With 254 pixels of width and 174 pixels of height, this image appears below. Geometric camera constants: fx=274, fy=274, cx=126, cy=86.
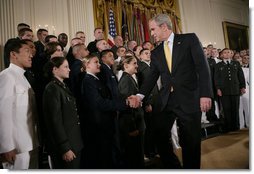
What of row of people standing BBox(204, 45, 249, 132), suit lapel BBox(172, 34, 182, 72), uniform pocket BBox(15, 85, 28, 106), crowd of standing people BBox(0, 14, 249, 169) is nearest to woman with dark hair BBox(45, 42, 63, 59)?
crowd of standing people BBox(0, 14, 249, 169)

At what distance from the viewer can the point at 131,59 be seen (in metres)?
2.22

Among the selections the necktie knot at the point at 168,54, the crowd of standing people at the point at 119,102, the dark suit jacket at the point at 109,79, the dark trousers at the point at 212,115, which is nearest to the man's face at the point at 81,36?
the crowd of standing people at the point at 119,102

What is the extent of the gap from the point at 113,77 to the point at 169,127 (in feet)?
2.00

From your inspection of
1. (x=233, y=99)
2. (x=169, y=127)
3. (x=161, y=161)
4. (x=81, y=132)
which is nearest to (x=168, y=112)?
(x=169, y=127)

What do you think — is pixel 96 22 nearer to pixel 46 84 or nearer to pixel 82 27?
pixel 82 27

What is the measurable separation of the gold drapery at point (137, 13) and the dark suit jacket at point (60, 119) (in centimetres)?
76

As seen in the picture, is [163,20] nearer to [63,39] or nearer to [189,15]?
[189,15]

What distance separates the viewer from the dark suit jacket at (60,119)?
186 cm

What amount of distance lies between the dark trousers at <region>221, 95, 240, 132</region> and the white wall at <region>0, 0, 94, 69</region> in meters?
1.34

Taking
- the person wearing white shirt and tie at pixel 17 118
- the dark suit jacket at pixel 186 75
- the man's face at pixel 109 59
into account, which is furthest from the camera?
the man's face at pixel 109 59

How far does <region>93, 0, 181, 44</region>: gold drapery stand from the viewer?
2166mm

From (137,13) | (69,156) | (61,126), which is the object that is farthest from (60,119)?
(137,13)

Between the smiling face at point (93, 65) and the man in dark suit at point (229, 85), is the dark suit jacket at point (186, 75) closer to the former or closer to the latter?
the man in dark suit at point (229, 85)

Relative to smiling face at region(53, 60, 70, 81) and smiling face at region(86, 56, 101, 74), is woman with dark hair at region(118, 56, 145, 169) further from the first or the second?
smiling face at region(53, 60, 70, 81)
